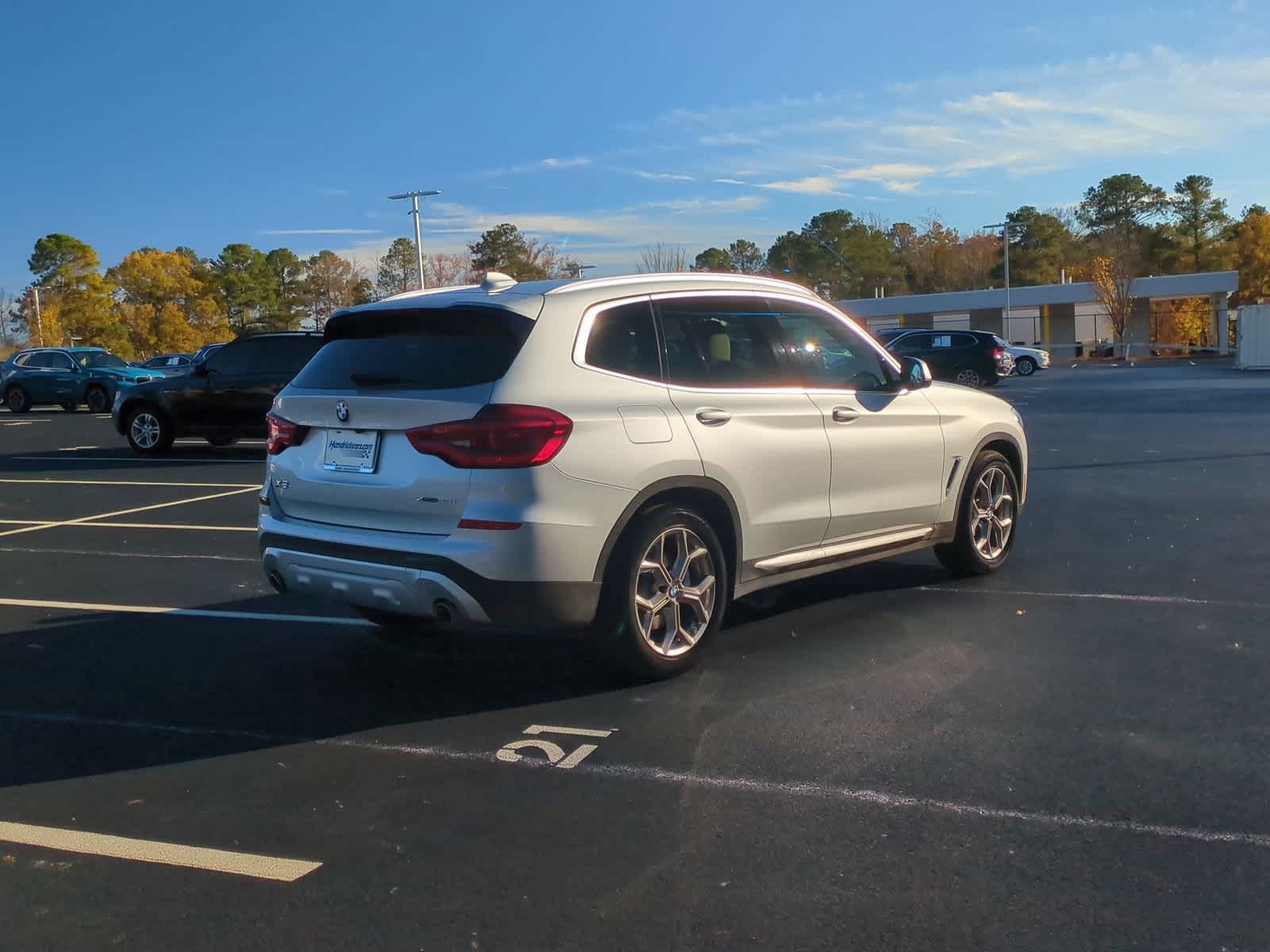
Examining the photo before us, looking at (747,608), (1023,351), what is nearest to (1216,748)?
(747,608)

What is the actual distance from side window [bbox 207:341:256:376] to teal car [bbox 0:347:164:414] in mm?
15676

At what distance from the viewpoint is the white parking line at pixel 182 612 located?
22.7 feet

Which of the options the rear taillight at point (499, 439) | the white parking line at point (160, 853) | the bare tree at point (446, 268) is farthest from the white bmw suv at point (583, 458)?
the bare tree at point (446, 268)

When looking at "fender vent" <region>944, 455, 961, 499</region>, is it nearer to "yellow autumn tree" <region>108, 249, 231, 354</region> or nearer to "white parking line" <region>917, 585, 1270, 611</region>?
"white parking line" <region>917, 585, 1270, 611</region>

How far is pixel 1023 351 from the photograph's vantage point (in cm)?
4569

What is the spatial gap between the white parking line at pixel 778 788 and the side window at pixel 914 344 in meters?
29.8

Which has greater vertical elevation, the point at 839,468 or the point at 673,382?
the point at 673,382

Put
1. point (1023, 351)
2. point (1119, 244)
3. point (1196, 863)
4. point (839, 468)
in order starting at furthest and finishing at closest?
1. point (1119, 244)
2. point (1023, 351)
3. point (839, 468)
4. point (1196, 863)

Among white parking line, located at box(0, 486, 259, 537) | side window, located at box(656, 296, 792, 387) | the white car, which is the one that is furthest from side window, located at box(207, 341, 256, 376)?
the white car

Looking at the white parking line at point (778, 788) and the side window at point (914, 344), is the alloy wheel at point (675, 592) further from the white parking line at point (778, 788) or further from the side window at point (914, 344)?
the side window at point (914, 344)

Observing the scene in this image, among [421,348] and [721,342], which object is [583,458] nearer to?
[421,348]

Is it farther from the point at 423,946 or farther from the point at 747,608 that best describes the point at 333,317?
the point at 423,946

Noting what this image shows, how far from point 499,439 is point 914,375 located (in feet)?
9.65

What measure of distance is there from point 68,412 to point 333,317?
29946 mm
